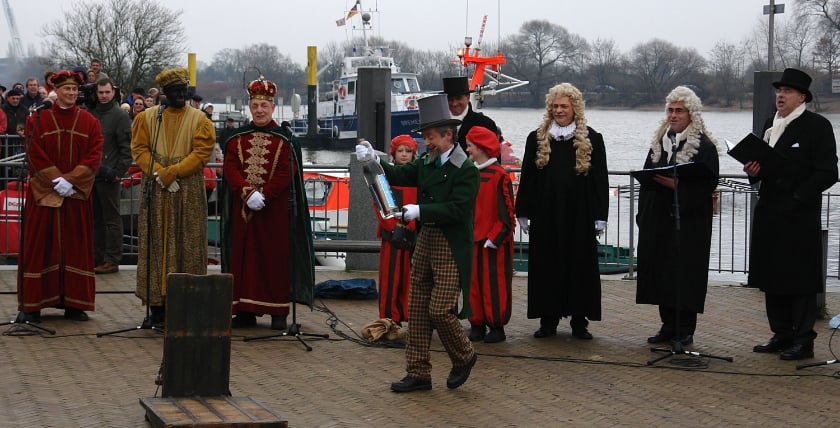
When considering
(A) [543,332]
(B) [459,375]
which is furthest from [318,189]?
(B) [459,375]

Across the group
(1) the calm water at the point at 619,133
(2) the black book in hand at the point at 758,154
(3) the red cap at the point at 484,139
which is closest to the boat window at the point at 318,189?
(3) the red cap at the point at 484,139

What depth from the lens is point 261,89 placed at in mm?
9734

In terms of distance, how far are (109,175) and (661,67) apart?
31.0 metres

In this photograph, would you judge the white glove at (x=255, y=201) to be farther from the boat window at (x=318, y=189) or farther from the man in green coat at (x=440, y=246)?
the boat window at (x=318, y=189)

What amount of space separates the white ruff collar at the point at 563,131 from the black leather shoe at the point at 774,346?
6.86 feet

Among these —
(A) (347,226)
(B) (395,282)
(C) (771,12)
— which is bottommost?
(B) (395,282)

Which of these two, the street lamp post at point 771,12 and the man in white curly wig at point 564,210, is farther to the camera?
the street lamp post at point 771,12

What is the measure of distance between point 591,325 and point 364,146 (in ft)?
11.4

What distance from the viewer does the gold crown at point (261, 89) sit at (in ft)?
31.9

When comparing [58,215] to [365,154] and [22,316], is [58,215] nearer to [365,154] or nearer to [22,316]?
[22,316]

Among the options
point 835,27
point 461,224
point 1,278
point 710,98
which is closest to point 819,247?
point 461,224

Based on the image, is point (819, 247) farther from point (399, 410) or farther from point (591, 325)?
point (399, 410)

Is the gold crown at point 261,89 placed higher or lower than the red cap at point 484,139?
higher

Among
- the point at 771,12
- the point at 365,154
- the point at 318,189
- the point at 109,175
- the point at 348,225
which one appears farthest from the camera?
the point at 318,189
